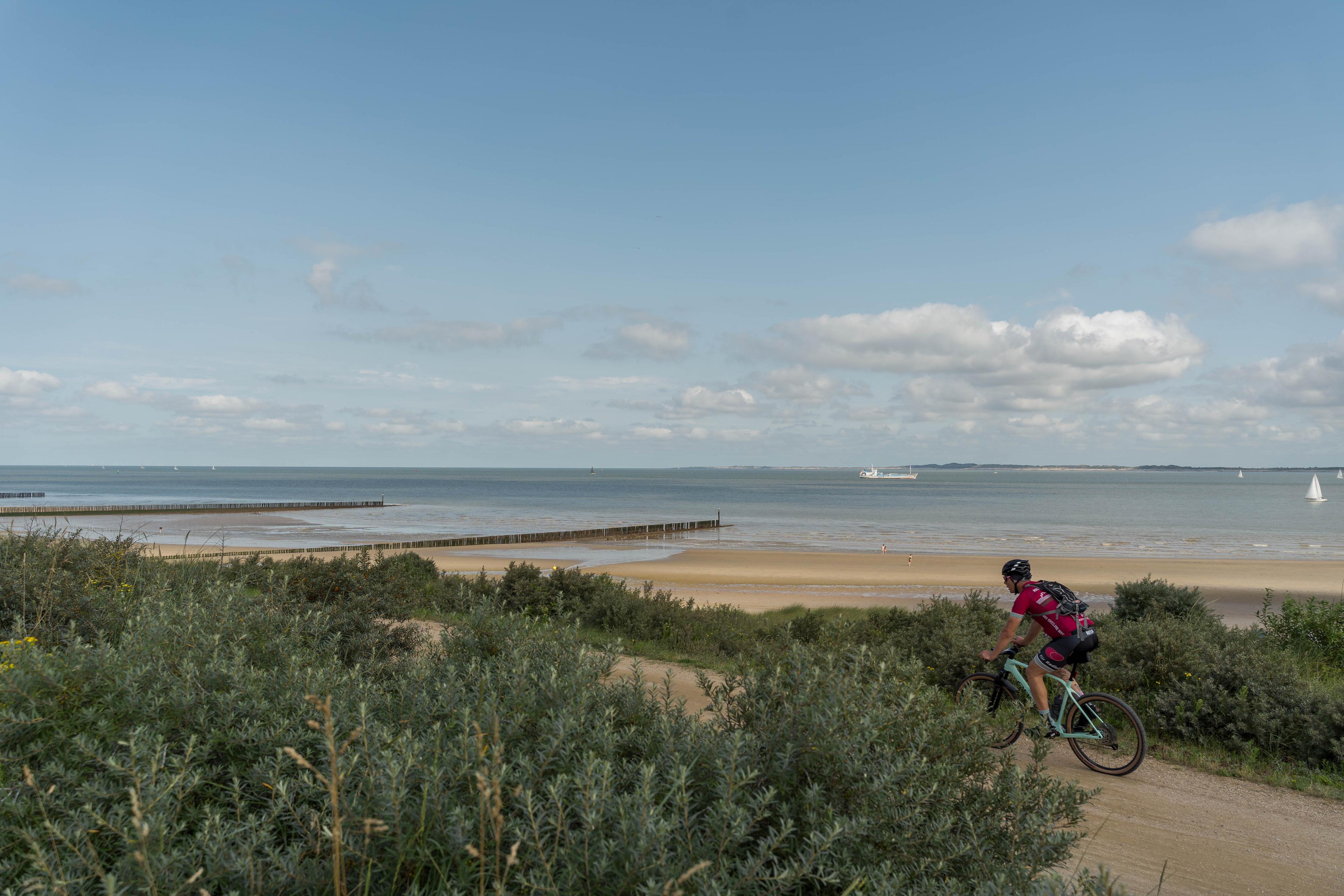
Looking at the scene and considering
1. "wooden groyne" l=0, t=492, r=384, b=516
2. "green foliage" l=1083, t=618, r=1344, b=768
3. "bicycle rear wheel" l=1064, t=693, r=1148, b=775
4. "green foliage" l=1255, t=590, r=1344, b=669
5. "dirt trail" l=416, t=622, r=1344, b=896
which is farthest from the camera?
"wooden groyne" l=0, t=492, r=384, b=516

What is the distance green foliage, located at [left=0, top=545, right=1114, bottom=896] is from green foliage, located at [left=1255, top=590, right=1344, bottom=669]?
36.6 ft

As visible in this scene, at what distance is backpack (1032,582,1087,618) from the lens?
271 inches

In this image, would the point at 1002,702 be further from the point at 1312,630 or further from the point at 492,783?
the point at 492,783

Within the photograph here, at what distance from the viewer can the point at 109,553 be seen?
8844mm

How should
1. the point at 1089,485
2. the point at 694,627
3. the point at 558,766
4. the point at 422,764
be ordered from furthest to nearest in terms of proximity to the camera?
the point at 1089,485, the point at 694,627, the point at 558,766, the point at 422,764

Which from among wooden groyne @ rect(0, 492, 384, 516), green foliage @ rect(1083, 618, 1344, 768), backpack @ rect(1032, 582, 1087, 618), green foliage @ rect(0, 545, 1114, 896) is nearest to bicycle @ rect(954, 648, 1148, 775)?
backpack @ rect(1032, 582, 1087, 618)

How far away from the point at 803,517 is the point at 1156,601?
5242cm

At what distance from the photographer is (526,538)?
4375 cm

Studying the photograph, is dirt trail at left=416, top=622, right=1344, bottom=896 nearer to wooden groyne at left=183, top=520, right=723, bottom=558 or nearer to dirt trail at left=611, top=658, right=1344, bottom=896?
dirt trail at left=611, top=658, right=1344, bottom=896

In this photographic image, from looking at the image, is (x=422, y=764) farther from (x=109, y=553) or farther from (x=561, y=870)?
(x=109, y=553)

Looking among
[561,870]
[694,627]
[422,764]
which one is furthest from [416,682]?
[694,627]

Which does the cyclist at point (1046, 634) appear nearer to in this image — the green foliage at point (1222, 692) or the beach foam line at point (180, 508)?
the green foliage at point (1222, 692)

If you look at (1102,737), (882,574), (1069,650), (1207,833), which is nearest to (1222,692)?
(1102,737)

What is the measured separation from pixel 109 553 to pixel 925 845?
9.91 meters
